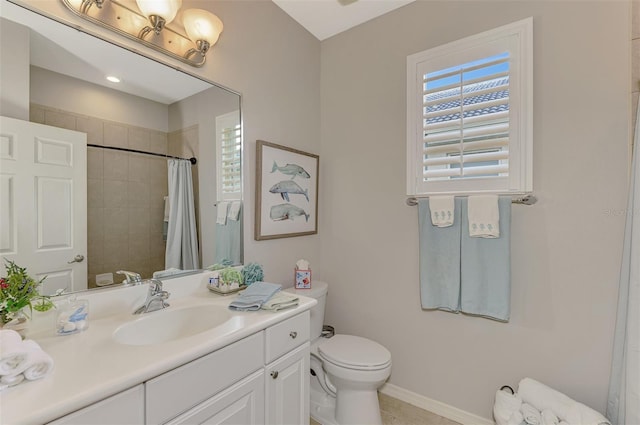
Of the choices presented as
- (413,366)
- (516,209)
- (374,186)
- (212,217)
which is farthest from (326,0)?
(413,366)

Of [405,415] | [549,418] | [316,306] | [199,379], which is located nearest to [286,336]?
[199,379]

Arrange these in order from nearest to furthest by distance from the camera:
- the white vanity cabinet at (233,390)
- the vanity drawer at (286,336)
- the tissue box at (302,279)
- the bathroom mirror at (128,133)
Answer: the white vanity cabinet at (233,390) → the bathroom mirror at (128,133) → the vanity drawer at (286,336) → the tissue box at (302,279)

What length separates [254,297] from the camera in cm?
131

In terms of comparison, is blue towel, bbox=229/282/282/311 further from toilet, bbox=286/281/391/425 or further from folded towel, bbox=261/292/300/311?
toilet, bbox=286/281/391/425

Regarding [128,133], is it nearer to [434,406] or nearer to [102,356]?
[102,356]

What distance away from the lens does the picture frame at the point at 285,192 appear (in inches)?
72.1

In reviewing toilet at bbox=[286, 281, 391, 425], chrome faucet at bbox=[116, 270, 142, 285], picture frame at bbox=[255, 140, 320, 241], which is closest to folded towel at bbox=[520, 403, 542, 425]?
toilet at bbox=[286, 281, 391, 425]

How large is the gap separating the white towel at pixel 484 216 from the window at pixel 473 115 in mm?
86

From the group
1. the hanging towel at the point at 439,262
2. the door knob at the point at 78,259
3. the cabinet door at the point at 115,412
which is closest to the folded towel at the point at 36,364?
the cabinet door at the point at 115,412

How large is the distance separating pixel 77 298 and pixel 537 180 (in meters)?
2.16

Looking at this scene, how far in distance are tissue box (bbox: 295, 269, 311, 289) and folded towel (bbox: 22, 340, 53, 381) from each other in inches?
51.6

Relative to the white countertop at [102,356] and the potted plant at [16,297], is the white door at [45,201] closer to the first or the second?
the potted plant at [16,297]

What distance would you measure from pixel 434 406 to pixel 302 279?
115cm

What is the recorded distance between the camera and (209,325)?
1295mm
